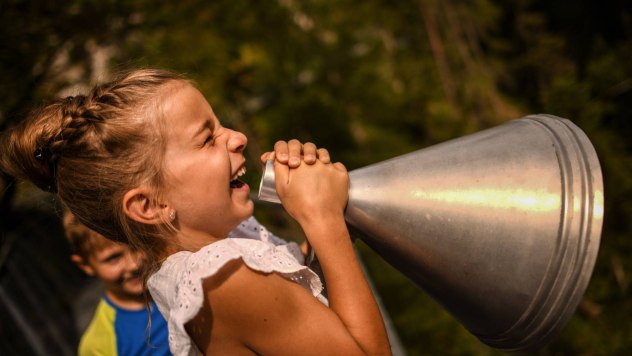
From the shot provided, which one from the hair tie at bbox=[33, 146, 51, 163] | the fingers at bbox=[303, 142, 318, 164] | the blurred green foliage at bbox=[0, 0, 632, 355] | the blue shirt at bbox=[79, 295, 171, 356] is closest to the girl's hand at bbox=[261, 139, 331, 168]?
the fingers at bbox=[303, 142, 318, 164]

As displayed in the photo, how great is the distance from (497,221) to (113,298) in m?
1.44

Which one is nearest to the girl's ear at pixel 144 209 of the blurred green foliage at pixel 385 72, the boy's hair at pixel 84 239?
the blurred green foliage at pixel 385 72

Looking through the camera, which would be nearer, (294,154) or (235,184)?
(294,154)

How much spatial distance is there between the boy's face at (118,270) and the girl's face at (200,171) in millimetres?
817

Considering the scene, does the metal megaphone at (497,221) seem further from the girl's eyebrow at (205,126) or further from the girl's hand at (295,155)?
the girl's eyebrow at (205,126)

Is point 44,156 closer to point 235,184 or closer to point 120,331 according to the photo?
point 235,184

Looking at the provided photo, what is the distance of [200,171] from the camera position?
3.89 feet

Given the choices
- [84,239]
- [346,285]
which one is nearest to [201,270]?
[346,285]

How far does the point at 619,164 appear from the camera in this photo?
2.79 metres

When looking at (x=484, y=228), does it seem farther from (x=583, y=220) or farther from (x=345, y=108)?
(x=345, y=108)

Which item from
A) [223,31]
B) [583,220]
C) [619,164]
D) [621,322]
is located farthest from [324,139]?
[583,220]

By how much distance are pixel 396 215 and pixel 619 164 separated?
2155 millimetres

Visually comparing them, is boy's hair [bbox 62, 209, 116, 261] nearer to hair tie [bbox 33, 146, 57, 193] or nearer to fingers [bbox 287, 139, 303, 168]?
hair tie [bbox 33, 146, 57, 193]

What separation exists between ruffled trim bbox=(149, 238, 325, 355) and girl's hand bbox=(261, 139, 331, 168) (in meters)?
0.18
